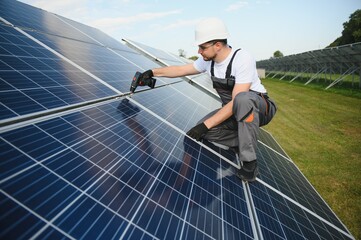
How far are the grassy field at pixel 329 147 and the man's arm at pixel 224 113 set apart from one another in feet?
10.8

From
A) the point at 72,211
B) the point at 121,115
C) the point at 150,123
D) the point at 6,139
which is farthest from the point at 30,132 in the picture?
the point at 150,123

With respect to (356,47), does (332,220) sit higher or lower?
lower

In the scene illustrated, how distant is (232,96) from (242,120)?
23.9 inches

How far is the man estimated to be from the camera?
11.3ft

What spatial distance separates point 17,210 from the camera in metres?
1.20

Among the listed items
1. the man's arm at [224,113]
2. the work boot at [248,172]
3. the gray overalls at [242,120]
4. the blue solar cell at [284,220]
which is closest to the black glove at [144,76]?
the gray overalls at [242,120]

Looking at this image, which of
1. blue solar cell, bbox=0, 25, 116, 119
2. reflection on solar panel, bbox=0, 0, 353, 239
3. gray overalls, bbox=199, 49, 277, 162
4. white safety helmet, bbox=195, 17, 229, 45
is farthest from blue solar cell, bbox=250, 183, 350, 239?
blue solar cell, bbox=0, 25, 116, 119

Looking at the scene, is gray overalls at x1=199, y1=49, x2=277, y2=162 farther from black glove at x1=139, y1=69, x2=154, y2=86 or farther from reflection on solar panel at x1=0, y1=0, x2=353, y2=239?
black glove at x1=139, y1=69, x2=154, y2=86

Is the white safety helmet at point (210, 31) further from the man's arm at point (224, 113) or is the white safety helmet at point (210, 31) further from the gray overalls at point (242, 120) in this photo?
the man's arm at point (224, 113)

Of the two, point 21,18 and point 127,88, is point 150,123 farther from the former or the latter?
point 21,18

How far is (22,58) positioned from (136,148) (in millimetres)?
1852

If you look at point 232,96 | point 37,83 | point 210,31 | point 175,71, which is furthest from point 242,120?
point 37,83

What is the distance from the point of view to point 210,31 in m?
3.78

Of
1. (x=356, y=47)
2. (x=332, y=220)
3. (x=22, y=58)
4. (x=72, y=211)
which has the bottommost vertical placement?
(x=332, y=220)
